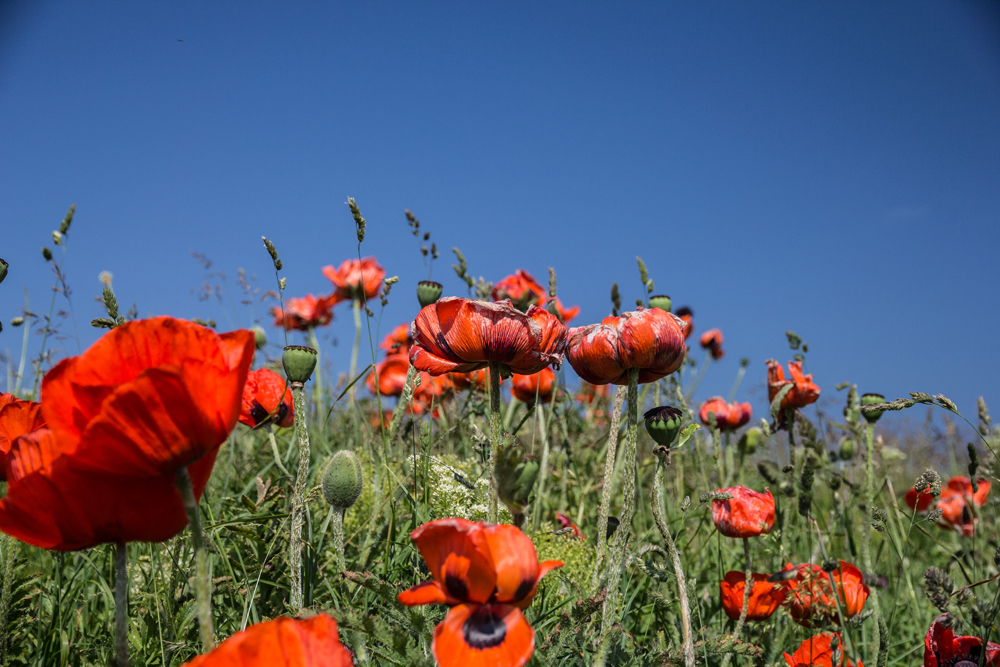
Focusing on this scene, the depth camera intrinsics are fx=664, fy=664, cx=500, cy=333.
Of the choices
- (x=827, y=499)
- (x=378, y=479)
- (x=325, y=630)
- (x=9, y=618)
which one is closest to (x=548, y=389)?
(x=378, y=479)

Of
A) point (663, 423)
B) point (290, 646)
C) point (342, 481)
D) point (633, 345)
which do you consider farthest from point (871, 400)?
point (290, 646)

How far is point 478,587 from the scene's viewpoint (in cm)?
76

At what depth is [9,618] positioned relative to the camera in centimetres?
147

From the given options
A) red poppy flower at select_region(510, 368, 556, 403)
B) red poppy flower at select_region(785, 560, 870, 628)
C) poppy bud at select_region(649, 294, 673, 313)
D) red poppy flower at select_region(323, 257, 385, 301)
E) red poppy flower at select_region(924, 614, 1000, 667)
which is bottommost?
red poppy flower at select_region(924, 614, 1000, 667)

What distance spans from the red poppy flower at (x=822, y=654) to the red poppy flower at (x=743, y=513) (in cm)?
27

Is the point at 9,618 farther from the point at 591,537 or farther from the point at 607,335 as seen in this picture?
the point at 591,537

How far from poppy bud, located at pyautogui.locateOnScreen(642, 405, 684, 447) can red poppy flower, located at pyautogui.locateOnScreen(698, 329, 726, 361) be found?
3134 mm

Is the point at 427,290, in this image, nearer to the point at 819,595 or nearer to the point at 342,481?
the point at 342,481

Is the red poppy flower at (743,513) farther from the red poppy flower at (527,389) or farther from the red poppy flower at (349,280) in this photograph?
the red poppy flower at (349,280)

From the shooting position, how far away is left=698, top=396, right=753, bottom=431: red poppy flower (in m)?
2.65

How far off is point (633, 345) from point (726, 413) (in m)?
1.56

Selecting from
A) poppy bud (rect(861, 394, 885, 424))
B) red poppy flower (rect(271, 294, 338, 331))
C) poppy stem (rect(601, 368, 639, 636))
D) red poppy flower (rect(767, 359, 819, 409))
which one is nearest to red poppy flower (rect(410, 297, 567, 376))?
poppy stem (rect(601, 368, 639, 636))

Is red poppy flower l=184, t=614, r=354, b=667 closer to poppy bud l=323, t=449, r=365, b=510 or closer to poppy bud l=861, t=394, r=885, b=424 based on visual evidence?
poppy bud l=323, t=449, r=365, b=510

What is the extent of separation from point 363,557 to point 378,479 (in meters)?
0.30
